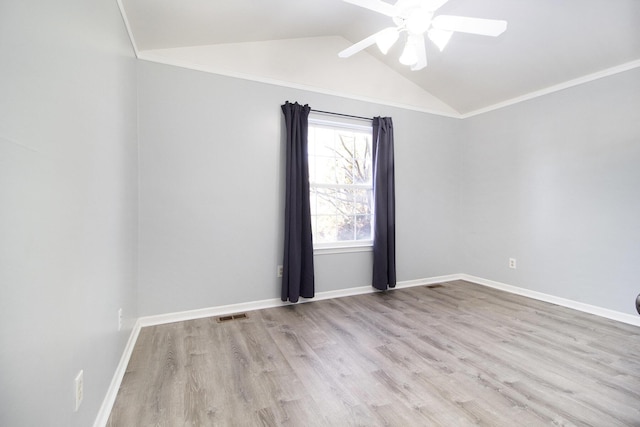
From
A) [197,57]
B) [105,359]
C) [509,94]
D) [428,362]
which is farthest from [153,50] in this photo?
[509,94]

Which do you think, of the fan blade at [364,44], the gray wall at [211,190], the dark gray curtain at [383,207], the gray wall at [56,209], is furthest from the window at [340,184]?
the gray wall at [56,209]

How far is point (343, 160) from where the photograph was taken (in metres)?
3.48

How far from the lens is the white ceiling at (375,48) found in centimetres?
222

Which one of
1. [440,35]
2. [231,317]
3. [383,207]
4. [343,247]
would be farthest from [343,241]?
[440,35]

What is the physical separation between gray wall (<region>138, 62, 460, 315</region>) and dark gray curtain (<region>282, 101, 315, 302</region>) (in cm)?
14

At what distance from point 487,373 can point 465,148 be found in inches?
127

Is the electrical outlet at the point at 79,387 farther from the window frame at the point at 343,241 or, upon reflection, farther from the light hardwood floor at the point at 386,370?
the window frame at the point at 343,241

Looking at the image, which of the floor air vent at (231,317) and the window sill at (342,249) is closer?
the floor air vent at (231,317)

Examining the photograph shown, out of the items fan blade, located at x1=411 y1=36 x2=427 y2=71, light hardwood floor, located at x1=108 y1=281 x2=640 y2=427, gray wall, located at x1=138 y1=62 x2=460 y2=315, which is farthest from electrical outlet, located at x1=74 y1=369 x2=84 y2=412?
fan blade, located at x1=411 y1=36 x2=427 y2=71

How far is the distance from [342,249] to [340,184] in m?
0.79

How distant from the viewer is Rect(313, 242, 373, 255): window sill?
323 cm

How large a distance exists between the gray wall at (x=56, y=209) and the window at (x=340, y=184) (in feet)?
6.60

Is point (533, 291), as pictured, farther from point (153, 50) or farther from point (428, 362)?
point (153, 50)

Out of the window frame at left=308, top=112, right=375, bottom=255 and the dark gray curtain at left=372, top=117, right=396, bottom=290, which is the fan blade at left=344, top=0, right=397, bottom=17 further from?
the dark gray curtain at left=372, top=117, right=396, bottom=290
